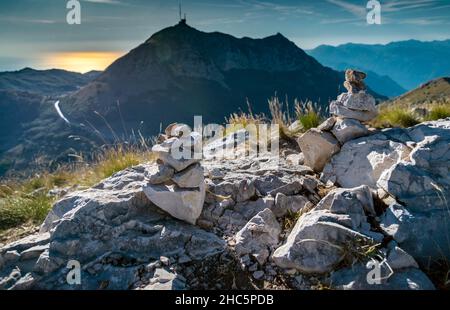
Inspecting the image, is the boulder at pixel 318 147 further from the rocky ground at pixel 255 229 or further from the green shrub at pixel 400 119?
the green shrub at pixel 400 119

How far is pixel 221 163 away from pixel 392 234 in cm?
418

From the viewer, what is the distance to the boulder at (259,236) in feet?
17.9

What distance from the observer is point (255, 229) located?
5.69 metres

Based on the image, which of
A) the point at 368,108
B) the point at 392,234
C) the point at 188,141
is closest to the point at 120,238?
the point at 188,141

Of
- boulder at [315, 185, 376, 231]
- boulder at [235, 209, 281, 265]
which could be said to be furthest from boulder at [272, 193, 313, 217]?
boulder at [315, 185, 376, 231]

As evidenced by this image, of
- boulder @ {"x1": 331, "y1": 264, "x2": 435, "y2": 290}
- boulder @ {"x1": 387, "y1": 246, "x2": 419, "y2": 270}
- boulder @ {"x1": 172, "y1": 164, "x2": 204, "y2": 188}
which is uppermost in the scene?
boulder @ {"x1": 172, "y1": 164, "x2": 204, "y2": 188}

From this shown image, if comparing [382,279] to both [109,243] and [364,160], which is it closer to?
[364,160]

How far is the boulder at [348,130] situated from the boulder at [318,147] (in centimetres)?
16

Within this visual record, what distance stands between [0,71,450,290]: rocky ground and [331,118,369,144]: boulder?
0.59 metres

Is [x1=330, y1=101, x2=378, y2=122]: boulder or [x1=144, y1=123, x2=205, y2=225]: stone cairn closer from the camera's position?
[x1=144, y1=123, x2=205, y2=225]: stone cairn

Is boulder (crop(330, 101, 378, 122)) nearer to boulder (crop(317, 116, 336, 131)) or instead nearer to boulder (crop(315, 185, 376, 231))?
boulder (crop(317, 116, 336, 131))

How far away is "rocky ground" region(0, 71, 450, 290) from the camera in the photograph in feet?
16.3

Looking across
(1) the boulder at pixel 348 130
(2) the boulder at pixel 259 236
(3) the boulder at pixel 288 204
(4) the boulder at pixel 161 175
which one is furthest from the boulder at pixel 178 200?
(1) the boulder at pixel 348 130
